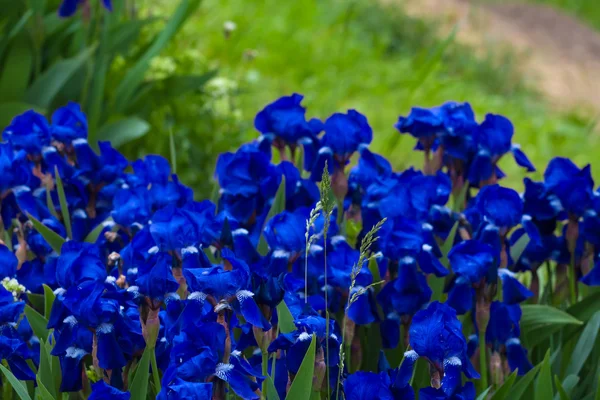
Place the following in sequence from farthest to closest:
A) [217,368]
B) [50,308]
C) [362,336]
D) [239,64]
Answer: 1. [239,64]
2. [362,336]
3. [50,308]
4. [217,368]

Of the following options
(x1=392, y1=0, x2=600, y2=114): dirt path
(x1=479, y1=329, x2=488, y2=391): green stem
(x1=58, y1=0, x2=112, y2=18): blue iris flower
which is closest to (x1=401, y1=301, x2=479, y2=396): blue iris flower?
(x1=479, y1=329, x2=488, y2=391): green stem

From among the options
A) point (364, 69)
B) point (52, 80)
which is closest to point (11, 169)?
point (52, 80)

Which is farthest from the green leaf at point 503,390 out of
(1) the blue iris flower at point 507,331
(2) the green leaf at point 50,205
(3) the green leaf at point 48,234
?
(2) the green leaf at point 50,205

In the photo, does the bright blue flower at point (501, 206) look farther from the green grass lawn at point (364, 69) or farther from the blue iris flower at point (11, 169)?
the green grass lawn at point (364, 69)

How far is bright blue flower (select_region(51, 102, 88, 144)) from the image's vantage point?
72.2 inches

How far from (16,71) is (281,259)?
5.43ft

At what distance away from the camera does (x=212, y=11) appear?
215 inches

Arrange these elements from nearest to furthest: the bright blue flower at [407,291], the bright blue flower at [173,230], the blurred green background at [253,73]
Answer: the bright blue flower at [173,230], the bright blue flower at [407,291], the blurred green background at [253,73]

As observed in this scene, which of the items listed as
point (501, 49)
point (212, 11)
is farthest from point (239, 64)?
point (501, 49)

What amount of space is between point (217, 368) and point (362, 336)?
0.53 meters

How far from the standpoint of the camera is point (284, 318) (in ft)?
4.39

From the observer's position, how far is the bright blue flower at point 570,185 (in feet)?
5.65

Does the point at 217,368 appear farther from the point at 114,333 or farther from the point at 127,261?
the point at 127,261

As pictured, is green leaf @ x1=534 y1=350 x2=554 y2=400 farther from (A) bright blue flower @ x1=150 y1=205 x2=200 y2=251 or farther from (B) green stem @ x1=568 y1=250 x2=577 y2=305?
(A) bright blue flower @ x1=150 y1=205 x2=200 y2=251
